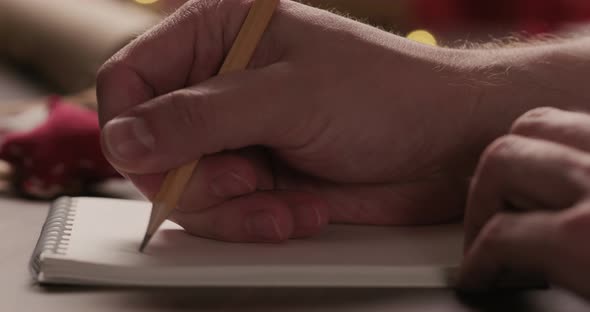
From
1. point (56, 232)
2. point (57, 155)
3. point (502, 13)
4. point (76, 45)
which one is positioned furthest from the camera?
point (502, 13)

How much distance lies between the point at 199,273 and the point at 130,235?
Answer: 141 millimetres

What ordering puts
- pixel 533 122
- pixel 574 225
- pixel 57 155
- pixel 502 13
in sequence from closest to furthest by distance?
1. pixel 574 225
2. pixel 533 122
3. pixel 57 155
4. pixel 502 13

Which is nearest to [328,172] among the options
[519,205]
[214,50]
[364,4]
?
[214,50]

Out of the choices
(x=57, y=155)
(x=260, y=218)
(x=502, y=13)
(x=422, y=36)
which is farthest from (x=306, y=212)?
(x=502, y=13)

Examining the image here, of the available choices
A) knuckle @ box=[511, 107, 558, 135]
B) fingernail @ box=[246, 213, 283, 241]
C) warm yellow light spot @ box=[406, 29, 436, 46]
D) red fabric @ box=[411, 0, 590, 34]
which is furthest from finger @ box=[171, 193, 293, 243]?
red fabric @ box=[411, 0, 590, 34]

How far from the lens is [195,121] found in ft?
2.24

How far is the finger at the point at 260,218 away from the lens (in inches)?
28.4

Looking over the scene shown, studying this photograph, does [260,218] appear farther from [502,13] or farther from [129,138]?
[502,13]

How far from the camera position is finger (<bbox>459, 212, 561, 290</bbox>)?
0.50 m

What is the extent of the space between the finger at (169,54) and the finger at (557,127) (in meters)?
0.29

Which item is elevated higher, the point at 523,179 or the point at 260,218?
the point at 523,179

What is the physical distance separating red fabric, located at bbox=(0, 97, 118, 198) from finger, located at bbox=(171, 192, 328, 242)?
28 centimetres

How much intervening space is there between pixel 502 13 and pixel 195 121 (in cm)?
181

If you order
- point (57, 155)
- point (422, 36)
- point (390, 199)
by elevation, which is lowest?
point (422, 36)
